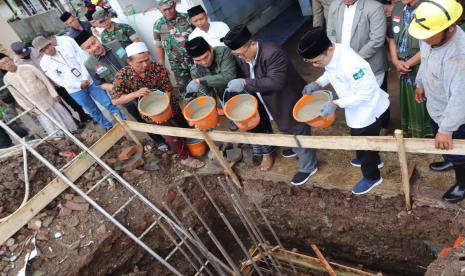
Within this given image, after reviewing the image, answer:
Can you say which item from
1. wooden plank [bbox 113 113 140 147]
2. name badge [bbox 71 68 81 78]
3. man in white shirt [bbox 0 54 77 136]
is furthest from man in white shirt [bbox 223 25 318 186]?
man in white shirt [bbox 0 54 77 136]

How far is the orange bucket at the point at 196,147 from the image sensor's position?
5.26 m

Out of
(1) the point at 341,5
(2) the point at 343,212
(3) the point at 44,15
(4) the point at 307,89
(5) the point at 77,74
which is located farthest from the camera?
(3) the point at 44,15

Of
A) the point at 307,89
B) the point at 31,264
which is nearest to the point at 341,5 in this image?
the point at 307,89

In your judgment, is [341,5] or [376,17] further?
[341,5]

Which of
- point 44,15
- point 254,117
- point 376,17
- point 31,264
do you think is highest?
point 44,15

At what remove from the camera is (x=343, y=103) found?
117 inches

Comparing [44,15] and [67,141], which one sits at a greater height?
[44,15]

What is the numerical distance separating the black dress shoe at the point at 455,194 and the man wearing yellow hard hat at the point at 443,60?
761 mm

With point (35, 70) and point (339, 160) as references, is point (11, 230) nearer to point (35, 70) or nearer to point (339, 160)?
point (35, 70)

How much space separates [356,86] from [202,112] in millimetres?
1867

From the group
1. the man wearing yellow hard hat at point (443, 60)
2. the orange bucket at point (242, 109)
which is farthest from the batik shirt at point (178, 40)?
the man wearing yellow hard hat at point (443, 60)

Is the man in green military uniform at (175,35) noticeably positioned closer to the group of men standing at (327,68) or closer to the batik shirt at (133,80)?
the group of men standing at (327,68)

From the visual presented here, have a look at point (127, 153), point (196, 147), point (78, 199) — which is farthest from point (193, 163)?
point (78, 199)

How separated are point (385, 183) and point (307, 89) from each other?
1472 mm
